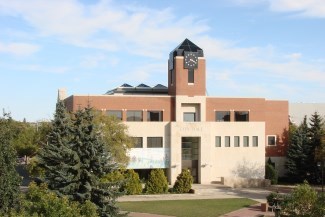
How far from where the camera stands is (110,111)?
54.3 m

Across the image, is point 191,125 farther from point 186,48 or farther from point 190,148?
point 186,48

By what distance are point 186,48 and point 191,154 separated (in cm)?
1129

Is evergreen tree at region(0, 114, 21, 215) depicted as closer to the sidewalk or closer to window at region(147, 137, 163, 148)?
the sidewalk

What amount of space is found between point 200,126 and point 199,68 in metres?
6.23

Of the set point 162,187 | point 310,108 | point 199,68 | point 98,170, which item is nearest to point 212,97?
point 199,68

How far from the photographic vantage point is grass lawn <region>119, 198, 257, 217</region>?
37.2 meters

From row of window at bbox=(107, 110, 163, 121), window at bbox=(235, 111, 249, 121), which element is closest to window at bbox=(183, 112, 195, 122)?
row of window at bbox=(107, 110, 163, 121)

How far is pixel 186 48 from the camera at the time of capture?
5591 centimetres

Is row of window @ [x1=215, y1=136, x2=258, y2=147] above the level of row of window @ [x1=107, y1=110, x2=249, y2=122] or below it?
below

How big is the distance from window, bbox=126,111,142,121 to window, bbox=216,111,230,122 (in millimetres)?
8616

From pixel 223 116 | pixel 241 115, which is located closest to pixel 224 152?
pixel 223 116

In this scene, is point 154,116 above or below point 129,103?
below

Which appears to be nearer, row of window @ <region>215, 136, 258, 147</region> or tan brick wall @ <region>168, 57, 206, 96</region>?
tan brick wall @ <region>168, 57, 206, 96</region>

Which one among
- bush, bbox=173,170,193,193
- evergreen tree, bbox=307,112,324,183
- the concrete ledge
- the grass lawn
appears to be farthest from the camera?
evergreen tree, bbox=307,112,324,183
